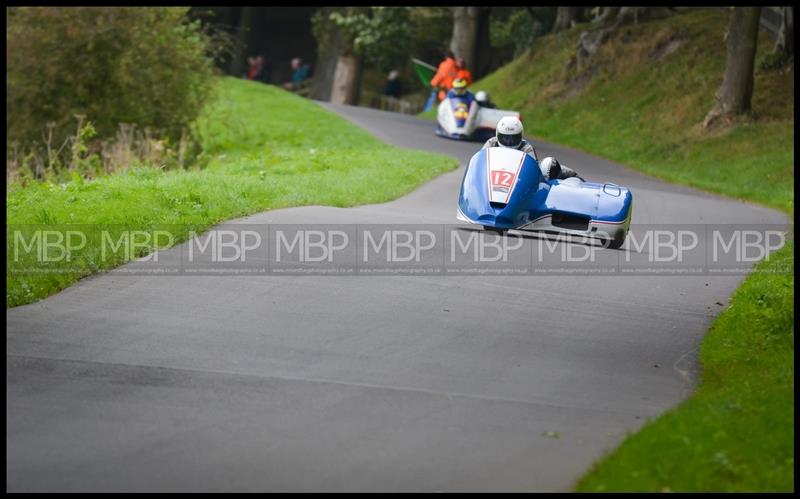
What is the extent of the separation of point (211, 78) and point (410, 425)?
26506mm

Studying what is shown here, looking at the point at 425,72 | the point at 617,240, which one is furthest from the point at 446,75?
the point at 617,240

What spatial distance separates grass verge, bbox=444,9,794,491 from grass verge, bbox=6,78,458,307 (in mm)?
6507

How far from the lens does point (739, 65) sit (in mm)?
34438

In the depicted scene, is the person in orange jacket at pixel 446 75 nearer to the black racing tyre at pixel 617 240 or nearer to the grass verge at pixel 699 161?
the grass verge at pixel 699 161

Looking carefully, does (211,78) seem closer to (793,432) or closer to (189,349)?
(189,349)

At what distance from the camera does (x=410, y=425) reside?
959cm

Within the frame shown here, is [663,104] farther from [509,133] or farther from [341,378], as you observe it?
[341,378]

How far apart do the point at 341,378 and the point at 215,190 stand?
391 inches

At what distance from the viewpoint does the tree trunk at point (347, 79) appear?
57.7m

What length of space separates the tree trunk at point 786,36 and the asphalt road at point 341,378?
22.8 metres

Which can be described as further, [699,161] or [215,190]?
[699,161]

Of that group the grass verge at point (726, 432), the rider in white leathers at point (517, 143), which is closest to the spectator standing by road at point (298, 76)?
the rider in white leathers at point (517, 143)
